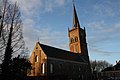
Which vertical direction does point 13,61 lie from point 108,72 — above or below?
above

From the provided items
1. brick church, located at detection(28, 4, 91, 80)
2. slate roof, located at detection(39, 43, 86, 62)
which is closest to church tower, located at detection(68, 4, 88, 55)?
brick church, located at detection(28, 4, 91, 80)

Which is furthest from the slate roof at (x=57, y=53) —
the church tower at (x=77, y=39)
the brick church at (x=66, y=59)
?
the church tower at (x=77, y=39)

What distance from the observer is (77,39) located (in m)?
57.8

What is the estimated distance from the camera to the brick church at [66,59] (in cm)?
3966

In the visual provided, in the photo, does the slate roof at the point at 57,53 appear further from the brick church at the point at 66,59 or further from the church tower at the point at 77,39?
the church tower at the point at 77,39

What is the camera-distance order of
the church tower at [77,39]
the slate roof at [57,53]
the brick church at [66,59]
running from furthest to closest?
the church tower at [77,39] < the slate roof at [57,53] < the brick church at [66,59]

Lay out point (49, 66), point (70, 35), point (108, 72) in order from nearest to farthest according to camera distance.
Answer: point (49, 66)
point (70, 35)
point (108, 72)

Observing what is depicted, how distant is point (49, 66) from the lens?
129 feet

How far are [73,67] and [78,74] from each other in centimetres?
368

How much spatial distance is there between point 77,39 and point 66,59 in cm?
1415

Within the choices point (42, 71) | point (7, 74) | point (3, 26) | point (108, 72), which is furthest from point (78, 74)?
point (3, 26)

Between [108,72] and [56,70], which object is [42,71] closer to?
[56,70]

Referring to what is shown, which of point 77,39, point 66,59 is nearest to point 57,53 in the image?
point 66,59

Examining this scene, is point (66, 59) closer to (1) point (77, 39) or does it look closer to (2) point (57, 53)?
(2) point (57, 53)
